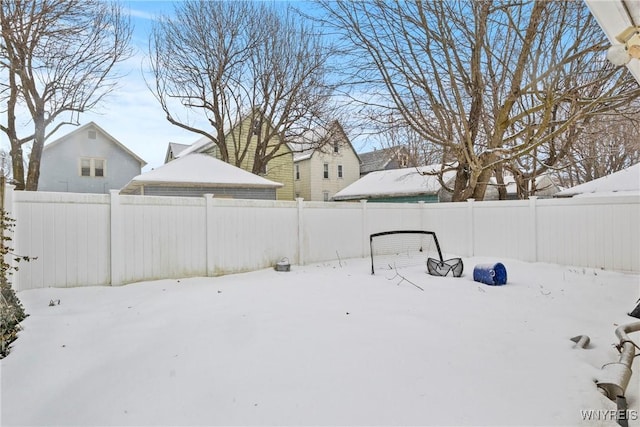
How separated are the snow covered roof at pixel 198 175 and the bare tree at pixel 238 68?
2.73m

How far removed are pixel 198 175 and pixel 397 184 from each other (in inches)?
377

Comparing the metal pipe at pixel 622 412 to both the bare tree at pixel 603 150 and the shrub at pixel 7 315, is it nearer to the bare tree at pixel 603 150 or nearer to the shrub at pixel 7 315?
the shrub at pixel 7 315

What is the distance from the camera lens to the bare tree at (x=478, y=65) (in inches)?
279

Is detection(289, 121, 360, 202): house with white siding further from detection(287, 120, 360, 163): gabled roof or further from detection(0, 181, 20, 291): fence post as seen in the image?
detection(0, 181, 20, 291): fence post

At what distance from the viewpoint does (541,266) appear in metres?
7.05

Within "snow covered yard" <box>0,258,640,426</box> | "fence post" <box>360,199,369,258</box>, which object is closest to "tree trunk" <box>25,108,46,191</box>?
"snow covered yard" <box>0,258,640,426</box>

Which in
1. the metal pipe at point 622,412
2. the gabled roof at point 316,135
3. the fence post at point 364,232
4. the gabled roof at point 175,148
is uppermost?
the gabled roof at point 175,148

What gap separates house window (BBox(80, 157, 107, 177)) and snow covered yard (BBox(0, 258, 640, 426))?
15.6m

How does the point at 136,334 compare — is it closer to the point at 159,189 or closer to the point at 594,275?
the point at 594,275

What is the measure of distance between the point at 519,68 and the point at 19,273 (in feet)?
30.2

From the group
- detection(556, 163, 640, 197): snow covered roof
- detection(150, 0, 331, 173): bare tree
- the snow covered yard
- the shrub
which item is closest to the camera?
the snow covered yard

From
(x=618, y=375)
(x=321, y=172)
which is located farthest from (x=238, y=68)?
(x=618, y=375)

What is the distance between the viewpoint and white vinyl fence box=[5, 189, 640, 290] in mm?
4555

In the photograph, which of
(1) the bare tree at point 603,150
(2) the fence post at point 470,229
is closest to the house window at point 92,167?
(2) the fence post at point 470,229
